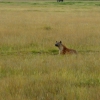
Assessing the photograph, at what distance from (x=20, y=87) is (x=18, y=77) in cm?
89

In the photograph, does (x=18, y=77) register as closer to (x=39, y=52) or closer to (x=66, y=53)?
(x=66, y=53)

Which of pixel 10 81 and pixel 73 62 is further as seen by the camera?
pixel 73 62

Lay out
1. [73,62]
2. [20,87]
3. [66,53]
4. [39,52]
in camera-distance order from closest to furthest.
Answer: [20,87] → [73,62] → [66,53] → [39,52]

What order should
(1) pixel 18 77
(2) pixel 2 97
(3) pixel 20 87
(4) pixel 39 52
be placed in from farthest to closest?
1. (4) pixel 39 52
2. (1) pixel 18 77
3. (3) pixel 20 87
4. (2) pixel 2 97

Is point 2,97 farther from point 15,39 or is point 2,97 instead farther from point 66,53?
point 15,39

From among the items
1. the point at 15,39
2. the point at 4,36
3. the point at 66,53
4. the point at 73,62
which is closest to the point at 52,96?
the point at 73,62

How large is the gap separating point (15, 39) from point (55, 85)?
28.6 ft

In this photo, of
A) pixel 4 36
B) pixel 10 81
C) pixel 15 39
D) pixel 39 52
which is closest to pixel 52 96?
pixel 10 81

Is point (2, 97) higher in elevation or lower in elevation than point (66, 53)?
higher

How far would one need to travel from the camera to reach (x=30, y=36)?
16812 mm

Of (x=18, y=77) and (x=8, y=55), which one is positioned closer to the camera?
(x=18, y=77)

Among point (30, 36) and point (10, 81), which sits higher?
point (10, 81)

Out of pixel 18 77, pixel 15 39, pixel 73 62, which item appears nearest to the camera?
pixel 18 77

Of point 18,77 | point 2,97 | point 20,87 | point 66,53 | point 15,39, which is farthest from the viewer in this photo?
point 15,39
